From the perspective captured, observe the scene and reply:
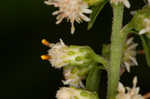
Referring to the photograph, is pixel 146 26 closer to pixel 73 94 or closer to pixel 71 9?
pixel 71 9

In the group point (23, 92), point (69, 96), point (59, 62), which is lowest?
point (69, 96)

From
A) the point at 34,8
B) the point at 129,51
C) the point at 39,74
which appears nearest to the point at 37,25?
the point at 34,8

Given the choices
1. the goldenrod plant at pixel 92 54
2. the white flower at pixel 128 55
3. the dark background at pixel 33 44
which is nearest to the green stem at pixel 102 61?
the goldenrod plant at pixel 92 54

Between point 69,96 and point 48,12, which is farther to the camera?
point 48,12

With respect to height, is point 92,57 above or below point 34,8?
below

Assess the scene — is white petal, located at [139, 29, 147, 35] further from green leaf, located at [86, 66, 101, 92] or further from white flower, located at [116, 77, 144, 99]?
green leaf, located at [86, 66, 101, 92]

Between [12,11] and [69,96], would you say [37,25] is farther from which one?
[69,96]

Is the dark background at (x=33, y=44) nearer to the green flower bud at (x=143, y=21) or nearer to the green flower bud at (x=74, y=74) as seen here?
the green flower bud at (x=74, y=74)

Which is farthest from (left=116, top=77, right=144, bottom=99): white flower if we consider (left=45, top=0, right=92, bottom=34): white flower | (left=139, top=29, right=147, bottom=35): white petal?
(left=45, top=0, right=92, bottom=34): white flower

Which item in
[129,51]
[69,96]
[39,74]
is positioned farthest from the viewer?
[39,74]
